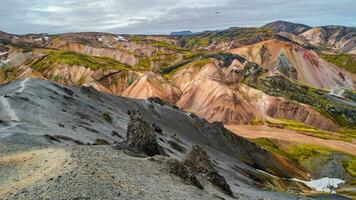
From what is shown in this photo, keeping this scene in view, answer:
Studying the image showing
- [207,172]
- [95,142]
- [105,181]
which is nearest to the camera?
[105,181]

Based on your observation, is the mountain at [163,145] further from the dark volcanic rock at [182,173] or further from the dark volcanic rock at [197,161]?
the dark volcanic rock at [197,161]

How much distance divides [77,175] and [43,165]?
5510 mm

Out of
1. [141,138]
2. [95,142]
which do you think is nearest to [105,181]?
[141,138]

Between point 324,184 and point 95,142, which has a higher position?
point 95,142

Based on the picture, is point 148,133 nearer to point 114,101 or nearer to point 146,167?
point 146,167

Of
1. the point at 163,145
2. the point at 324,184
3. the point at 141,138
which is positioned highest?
the point at 141,138

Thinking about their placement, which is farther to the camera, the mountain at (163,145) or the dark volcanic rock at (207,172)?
the dark volcanic rock at (207,172)

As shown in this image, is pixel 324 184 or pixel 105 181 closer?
pixel 105 181

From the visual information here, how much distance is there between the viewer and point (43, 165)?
119 ft

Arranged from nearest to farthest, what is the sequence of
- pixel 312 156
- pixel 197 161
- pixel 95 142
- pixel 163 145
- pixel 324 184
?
pixel 197 161
pixel 95 142
pixel 163 145
pixel 324 184
pixel 312 156

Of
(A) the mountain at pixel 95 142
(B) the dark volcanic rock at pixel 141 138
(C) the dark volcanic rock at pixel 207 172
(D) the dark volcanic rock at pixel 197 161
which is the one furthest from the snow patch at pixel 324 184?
(C) the dark volcanic rock at pixel 207 172

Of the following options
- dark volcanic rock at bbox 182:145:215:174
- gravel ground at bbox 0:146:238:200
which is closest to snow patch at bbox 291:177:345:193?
dark volcanic rock at bbox 182:145:215:174

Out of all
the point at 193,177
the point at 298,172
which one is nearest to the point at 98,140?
the point at 193,177

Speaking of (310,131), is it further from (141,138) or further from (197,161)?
(141,138)
